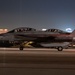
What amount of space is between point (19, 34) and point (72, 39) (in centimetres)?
635

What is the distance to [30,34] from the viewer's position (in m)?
41.0

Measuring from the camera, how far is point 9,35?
41094 millimetres
